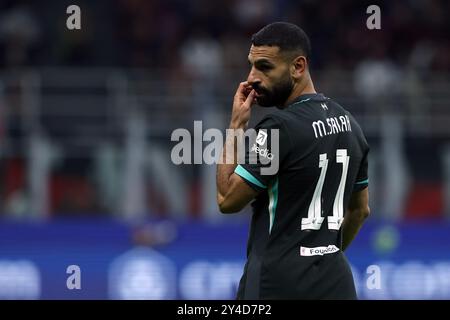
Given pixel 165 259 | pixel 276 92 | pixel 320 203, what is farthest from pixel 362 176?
pixel 165 259

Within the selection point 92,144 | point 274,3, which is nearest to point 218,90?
point 92,144

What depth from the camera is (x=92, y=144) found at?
12.3 metres

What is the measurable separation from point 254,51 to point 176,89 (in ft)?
26.0

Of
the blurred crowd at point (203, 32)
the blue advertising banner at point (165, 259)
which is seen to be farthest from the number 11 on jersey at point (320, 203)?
the blurred crowd at point (203, 32)

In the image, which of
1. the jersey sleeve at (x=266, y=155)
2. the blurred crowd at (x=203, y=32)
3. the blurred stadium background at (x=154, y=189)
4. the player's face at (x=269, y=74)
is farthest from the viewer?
the blurred crowd at (x=203, y=32)

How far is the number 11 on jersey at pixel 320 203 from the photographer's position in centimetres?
497

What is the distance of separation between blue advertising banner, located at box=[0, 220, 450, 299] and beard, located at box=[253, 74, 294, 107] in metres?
6.72

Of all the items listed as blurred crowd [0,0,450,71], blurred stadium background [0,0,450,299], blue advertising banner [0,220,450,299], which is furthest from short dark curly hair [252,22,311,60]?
blurred crowd [0,0,450,71]

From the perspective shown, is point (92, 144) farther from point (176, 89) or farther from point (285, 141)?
point (285, 141)

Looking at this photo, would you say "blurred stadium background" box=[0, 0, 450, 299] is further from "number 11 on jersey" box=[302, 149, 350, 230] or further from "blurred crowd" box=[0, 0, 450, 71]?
"number 11 on jersey" box=[302, 149, 350, 230]

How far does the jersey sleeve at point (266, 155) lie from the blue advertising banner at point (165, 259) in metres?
6.81

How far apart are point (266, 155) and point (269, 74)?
1.28ft

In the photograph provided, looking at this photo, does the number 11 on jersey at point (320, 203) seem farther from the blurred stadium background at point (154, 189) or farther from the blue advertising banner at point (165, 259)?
the blue advertising banner at point (165, 259)

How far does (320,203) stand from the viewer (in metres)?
5.00
